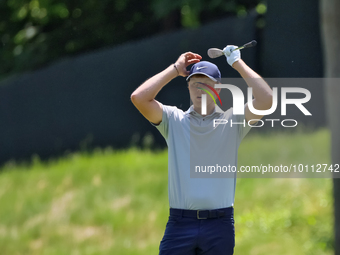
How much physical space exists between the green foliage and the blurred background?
36 millimetres

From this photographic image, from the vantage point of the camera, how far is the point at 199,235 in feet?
10.3

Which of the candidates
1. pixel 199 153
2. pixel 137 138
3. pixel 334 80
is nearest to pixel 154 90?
pixel 199 153

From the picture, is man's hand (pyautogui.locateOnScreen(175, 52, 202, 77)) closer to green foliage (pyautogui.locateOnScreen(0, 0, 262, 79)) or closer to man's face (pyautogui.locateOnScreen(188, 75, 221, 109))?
man's face (pyautogui.locateOnScreen(188, 75, 221, 109))

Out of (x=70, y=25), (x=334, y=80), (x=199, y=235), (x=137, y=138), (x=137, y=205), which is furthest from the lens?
(x=70, y=25)

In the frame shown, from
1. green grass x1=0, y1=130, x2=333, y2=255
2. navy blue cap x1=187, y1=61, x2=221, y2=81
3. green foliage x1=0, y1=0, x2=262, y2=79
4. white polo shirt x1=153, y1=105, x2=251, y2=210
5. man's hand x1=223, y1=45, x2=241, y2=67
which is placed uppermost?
green foliage x1=0, y1=0, x2=262, y2=79

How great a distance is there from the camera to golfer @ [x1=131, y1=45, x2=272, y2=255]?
10.4ft

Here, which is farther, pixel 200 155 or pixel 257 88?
pixel 200 155

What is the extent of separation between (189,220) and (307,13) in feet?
18.5

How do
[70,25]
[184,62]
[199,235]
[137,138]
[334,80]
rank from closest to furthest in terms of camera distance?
1. [199,235]
2. [184,62]
3. [334,80]
4. [137,138]
5. [70,25]

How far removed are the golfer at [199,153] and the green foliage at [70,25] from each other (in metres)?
6.83

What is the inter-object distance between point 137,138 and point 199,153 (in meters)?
5.41

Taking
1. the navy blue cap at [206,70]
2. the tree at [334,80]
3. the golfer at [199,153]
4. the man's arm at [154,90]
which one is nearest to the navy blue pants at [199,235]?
the golfer at [199,153]

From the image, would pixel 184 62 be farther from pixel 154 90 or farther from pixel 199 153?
pixel 199 153

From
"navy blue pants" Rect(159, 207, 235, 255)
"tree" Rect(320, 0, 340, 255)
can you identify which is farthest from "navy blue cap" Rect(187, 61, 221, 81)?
"tree" Rect(320, 0, 340, 255)
